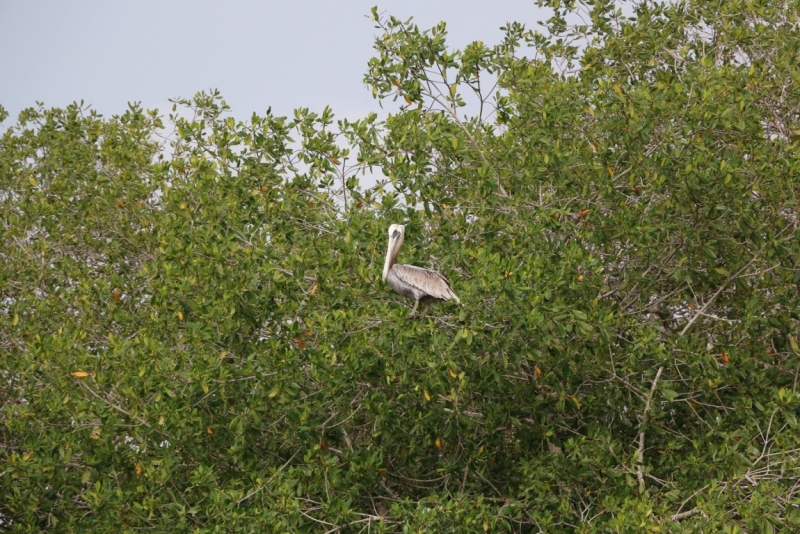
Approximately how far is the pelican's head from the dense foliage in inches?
8.5

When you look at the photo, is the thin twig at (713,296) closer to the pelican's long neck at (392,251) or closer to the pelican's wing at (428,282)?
the pelican's wing at (428,282)

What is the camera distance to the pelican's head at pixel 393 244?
9766mm

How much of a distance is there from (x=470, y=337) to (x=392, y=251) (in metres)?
1.55

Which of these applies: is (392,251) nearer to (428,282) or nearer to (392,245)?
(392,245)

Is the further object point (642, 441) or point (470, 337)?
point (642, 441)

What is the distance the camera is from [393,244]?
985 centimetres

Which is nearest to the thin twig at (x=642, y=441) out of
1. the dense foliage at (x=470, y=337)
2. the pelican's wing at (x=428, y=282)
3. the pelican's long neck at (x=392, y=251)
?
the dense foliage at (x=470, y=337)

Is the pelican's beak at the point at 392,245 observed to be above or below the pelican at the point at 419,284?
above

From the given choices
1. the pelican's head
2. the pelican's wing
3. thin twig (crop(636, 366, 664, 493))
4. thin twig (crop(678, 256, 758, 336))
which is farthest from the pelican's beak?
thin twig (crop(678, 256, 758, 336))

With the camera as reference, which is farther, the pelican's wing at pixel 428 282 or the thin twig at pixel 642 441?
the thin twig at pixel 642 441

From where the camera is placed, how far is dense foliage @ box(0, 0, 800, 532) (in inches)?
365

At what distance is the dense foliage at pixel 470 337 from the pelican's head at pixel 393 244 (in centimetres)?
22

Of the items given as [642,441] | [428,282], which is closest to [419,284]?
[428,282]

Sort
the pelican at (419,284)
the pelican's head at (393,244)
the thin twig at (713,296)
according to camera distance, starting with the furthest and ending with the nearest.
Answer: the thin twig at (713,296) → the pelican's head at (393,244) → the pelican at (419,284)
